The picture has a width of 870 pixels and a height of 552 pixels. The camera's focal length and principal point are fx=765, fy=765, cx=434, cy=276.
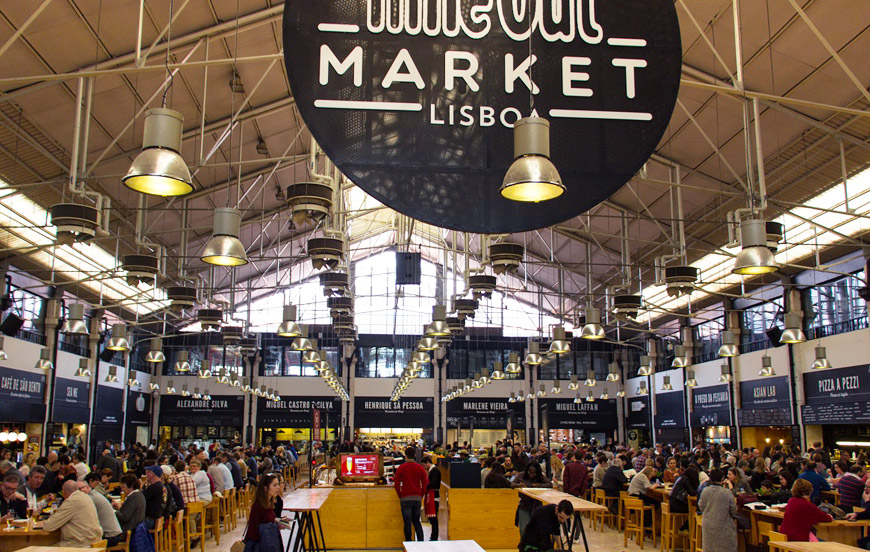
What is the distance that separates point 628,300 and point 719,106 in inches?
166

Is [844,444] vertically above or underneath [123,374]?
underneath

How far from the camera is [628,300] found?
12.7m

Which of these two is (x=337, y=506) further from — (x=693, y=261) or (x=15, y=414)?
(x=693, y=261)

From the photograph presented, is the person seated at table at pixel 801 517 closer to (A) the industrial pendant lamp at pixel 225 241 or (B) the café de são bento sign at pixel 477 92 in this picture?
(A) the industrial pendant lamp at pixel 225 241

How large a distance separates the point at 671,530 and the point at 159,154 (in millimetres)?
10216

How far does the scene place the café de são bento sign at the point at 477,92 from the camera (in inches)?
88.8

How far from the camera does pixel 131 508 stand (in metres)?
8.55

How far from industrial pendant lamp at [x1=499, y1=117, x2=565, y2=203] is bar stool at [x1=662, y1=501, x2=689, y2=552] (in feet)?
33.4

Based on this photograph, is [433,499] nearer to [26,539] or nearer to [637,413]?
[26,539]

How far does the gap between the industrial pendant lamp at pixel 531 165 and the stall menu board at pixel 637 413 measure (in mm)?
31527

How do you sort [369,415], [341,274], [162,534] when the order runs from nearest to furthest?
[162,534]
[341,274]
[369,415]

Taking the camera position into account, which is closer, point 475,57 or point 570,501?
point 475,57

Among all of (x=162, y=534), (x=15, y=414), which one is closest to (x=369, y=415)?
(x=15, y=414)

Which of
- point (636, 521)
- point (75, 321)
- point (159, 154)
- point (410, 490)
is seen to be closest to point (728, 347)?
point (636, 521)
